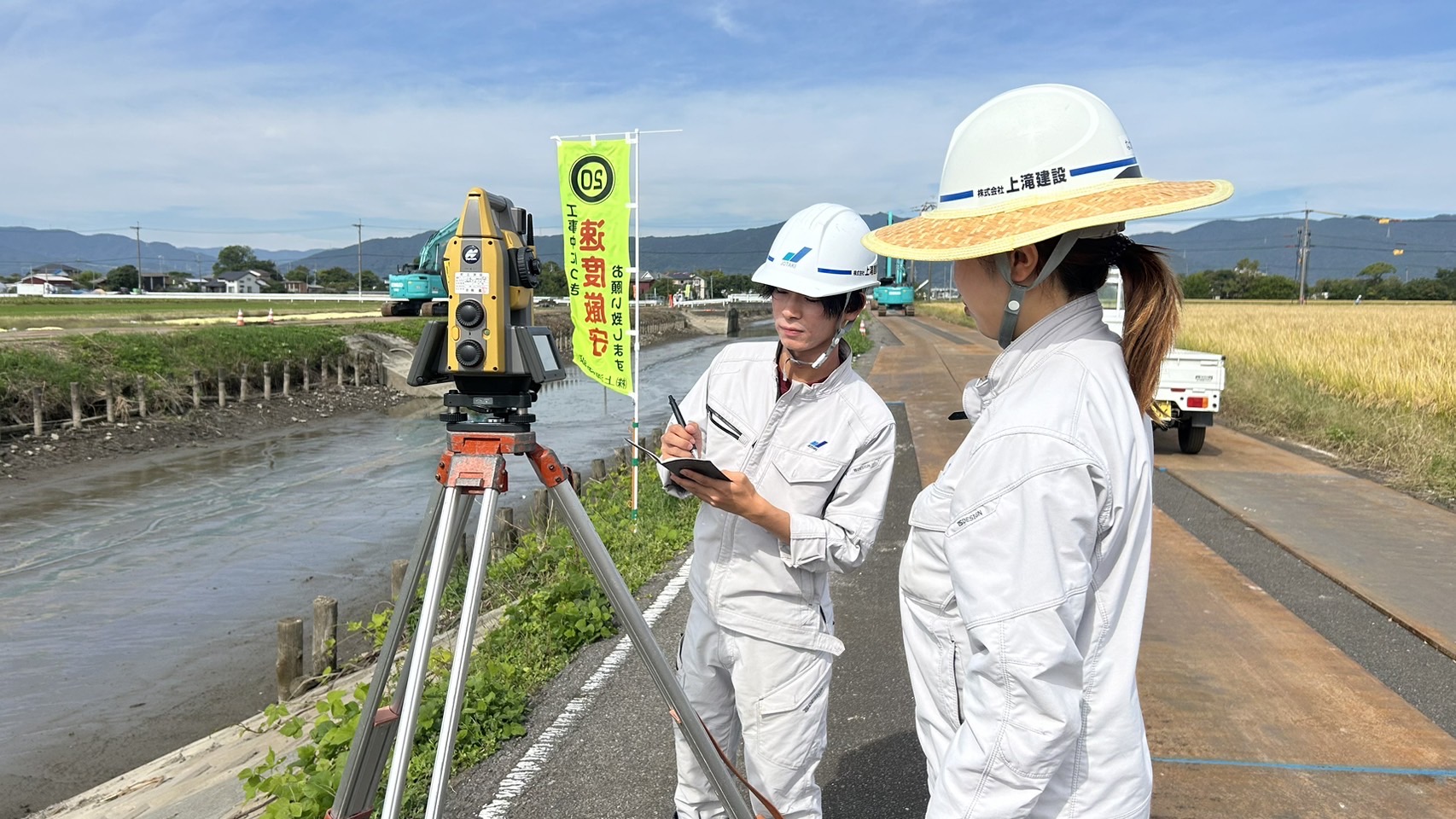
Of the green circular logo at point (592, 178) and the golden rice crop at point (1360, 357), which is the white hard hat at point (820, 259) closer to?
the green circular logo at point (592, 178)

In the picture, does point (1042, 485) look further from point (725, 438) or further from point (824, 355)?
point (725, 438)

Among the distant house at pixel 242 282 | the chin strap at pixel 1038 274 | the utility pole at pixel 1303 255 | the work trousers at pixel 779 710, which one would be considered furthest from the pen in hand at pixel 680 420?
the distant house at pixel 242 282

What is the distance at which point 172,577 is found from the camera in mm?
9617

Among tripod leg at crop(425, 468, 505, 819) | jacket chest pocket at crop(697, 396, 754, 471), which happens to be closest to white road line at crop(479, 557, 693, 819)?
jacket chest pocket at crop(697, 396, 754, 471)

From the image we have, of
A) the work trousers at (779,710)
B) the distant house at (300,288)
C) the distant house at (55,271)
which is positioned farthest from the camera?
the distant house at (55,271)

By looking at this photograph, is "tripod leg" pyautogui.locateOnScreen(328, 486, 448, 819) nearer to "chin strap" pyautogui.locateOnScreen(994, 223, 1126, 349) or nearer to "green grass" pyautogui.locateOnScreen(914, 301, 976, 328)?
"chin strap" pyautogui.locateOnScreen(994, 223, 1126, 349)

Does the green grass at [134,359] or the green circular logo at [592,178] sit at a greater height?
the green circular logo at [592,178]

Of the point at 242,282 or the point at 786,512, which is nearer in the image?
the point at 786,512

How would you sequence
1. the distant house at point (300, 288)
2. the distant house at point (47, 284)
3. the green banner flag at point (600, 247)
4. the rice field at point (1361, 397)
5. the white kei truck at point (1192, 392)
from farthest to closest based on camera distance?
the distant house at point (300, 288) < the distant house at point (47, 284) < the white kei truck at point (1192, 392) < the rice field at point (1361, 397) < the green banner flag at point (600, 247)

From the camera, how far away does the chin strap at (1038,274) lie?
4.20 ft

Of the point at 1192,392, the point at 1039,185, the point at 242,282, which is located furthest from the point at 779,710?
the point at 242,282

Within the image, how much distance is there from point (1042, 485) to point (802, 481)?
1164 millimetres

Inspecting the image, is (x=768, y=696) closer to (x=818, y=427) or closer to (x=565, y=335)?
(x=818, y=427)

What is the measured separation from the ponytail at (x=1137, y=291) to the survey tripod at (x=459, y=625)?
116 cm
